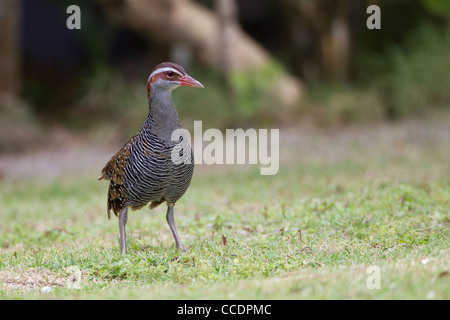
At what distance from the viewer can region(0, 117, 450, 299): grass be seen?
4621 mm

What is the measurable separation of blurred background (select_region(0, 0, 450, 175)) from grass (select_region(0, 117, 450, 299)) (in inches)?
105

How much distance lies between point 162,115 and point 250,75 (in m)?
8.97

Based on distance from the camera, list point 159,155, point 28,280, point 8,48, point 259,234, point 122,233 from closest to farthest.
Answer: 1. point 28,280
2. point 159,155
3. point 122,233
4. point 259,234
5. point 8,48

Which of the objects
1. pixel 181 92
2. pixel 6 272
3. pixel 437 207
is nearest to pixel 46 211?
pixel 6 272

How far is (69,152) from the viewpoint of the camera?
42.9ft

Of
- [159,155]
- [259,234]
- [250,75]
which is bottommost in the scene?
[259,234]

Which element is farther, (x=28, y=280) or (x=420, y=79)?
(x=420, y=79)

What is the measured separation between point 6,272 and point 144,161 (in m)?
1.48

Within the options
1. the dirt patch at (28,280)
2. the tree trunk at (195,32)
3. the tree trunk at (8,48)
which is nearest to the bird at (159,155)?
the dirt patch at (28,280)

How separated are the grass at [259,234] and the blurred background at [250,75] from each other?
266 centimetres

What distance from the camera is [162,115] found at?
5668mm

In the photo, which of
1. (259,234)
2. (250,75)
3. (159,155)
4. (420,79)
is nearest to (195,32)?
(250,75)

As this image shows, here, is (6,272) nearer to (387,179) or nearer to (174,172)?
(174,172)

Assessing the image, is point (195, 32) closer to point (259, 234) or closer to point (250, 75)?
point (250, 75)
